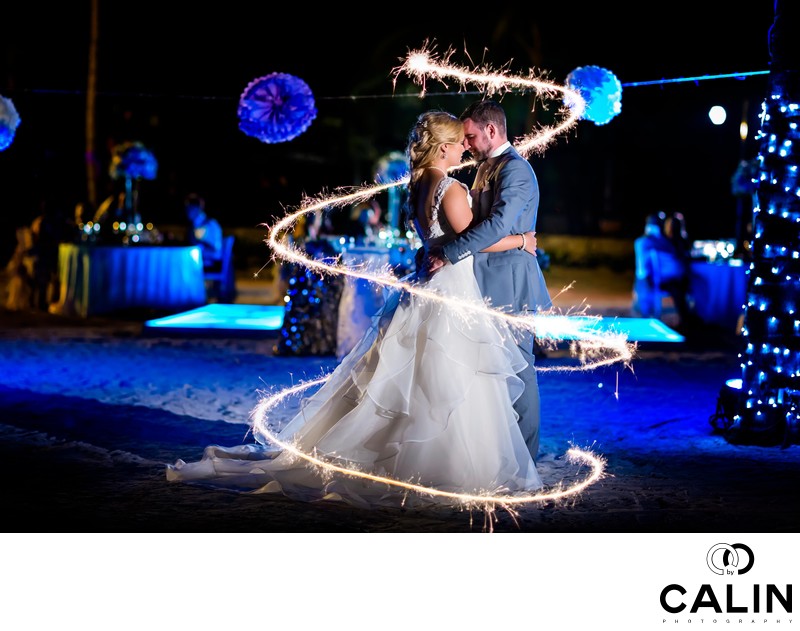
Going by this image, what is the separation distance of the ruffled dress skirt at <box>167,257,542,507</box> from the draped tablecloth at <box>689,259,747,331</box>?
8.34 m

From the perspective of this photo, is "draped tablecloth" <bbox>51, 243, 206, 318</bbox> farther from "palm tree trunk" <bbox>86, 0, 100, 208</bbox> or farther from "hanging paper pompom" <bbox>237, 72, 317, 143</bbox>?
"palm tree trunk" <bbox>86, 0, 100, 208</bbox>

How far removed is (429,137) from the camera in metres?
5.34

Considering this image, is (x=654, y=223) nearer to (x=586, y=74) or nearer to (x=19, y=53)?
(x=586, y=74)

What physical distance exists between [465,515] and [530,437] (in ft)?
3.27

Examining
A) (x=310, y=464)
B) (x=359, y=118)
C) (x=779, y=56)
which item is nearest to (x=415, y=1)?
(x=359, y=118)

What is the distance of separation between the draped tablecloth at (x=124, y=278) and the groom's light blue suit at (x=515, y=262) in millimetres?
8556

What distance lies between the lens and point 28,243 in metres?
14.0

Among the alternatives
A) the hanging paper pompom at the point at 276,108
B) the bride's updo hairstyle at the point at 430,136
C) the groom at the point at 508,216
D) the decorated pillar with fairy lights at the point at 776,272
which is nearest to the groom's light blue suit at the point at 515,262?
the groom at the point at 508,216

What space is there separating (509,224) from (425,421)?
1.09m

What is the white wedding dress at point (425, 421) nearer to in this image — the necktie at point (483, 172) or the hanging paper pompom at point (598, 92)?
the necktie at point (483, 172)

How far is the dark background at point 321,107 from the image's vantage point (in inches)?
1009

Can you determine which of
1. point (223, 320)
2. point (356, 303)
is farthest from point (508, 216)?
point (223, 320)

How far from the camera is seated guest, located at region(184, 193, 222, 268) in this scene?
14555 mm

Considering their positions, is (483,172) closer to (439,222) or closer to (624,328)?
(439,222)
